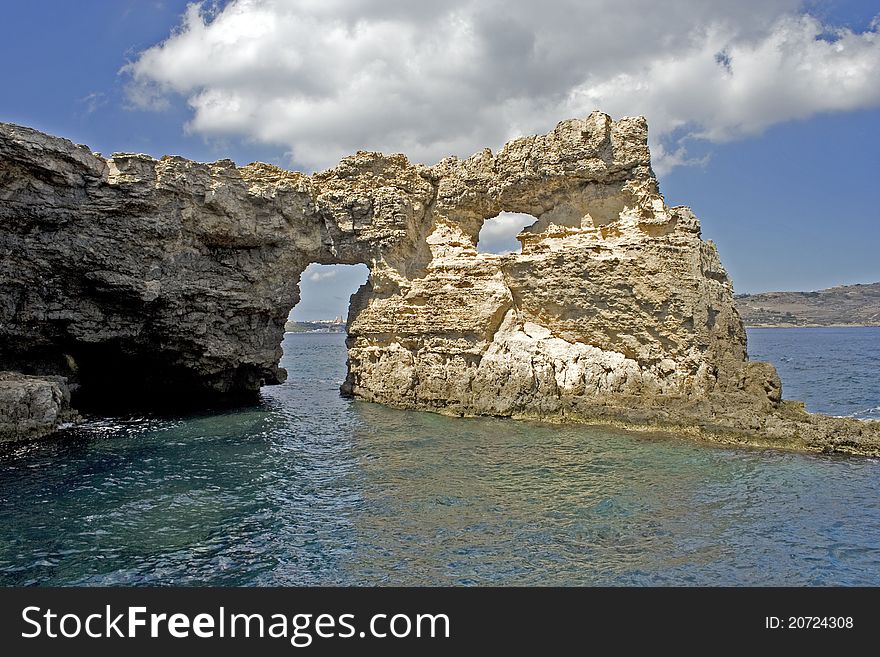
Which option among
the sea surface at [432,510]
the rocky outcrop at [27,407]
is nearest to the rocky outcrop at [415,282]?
the sea surface at [432,510]

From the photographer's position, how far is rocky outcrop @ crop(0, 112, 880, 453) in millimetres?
22344

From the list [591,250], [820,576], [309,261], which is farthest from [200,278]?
[820,576]

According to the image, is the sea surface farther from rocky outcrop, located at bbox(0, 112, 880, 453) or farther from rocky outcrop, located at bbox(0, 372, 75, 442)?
rocky outcrop, located at bbox(0, 112, 880, 453)

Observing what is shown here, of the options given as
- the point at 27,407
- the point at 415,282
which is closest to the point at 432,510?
the point at 27,407

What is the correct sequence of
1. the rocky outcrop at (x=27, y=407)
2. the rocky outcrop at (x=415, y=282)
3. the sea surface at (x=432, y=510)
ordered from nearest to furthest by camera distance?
the sea surface at (x=432, y=510) → the rocky outcrop at (x=27, y=407) → the rocky outcrop at (x=415, y=282)

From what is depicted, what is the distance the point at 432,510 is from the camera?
543 inches

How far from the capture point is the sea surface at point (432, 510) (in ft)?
34.8

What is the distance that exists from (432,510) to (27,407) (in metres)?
16.4

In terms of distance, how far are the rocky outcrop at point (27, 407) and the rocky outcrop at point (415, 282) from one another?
12.6 ft

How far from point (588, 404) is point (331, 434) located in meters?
10.6

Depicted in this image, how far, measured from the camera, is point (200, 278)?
26547mm

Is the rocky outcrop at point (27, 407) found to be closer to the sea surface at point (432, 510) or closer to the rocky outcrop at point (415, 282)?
the sea surface at point (432, 510)

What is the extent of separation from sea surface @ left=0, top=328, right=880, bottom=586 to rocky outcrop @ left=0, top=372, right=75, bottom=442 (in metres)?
0.80

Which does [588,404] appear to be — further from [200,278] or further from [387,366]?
[200,278]
